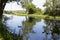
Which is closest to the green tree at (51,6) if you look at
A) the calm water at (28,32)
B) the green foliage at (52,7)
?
the green foliage at (52,7)

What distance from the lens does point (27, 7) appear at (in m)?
95.0

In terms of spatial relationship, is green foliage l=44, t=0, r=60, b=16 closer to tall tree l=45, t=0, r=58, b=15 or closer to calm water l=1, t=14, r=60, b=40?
tall tree l=45, t=0, r=58, b=15

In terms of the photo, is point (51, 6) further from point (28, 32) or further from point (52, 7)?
point (28, 32)

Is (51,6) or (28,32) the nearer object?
(28,32)

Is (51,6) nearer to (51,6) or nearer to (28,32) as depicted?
(51,6)

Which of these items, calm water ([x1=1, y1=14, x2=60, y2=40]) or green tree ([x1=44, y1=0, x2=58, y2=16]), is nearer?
calm water ([x1=1, y1=14, x2=60, y2=40])

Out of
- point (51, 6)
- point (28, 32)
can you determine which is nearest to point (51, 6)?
point (51, 6)

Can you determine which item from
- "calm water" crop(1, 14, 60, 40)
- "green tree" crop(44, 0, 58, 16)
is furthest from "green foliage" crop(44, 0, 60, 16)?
"calm water" crop(1, 14, 60, 40)

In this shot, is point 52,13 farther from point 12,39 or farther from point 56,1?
point 12,39

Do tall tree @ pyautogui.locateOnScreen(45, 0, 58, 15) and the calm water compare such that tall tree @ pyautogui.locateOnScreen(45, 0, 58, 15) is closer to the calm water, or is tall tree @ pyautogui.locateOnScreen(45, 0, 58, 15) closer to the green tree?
the green tree

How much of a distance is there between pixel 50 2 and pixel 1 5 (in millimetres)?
52729

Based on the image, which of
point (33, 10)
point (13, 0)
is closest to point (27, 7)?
point (33, 10)

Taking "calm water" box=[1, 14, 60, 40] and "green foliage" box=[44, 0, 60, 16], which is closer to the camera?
"calm water" box=[1, 14, 60, 40]

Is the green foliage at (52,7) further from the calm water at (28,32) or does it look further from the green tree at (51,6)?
the calm water at (28,32)
